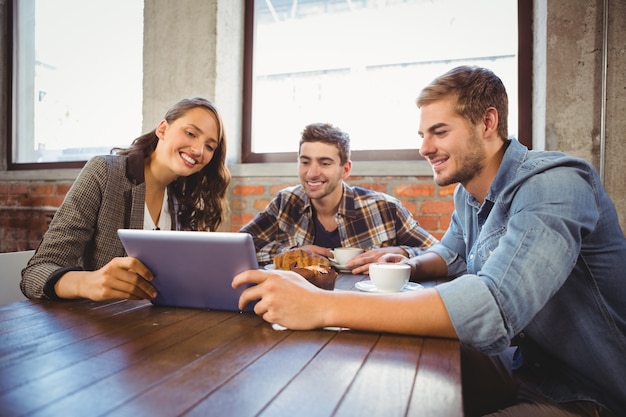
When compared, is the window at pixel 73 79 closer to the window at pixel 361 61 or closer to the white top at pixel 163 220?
the window at pixel 361 61

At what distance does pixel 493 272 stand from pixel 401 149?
204 cm

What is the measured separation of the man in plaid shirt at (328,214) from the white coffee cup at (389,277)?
113cm

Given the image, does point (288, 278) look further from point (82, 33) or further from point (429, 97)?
point (82, 33)

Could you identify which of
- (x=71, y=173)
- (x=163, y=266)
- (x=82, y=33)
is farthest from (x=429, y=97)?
(x=82, y=33)

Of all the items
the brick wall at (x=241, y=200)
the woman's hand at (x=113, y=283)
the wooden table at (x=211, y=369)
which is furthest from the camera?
the brick wall at (x=241, y=200)

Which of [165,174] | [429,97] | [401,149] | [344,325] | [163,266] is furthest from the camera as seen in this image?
[401,149]

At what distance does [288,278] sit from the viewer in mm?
834

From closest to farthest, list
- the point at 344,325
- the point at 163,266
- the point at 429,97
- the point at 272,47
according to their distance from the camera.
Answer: the point at 344,325, the point at 163,266, the point at 429,97, the point at 272,47

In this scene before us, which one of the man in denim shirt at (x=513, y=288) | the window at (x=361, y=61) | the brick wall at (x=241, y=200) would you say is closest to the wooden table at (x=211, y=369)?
the man in denim shirt at (x=513, y=288)

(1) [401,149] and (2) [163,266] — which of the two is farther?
(1) [401,149]

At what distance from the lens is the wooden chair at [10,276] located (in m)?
1.36

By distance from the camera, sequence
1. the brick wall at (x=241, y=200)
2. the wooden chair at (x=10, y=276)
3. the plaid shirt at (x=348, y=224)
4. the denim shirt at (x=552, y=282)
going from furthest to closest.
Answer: the brick wall at (x=241, y=200)
the plaid shirt at (x=348, y=224)
the wooden chair at (x=10, y=276)
the denim shirt at (x=552, y=282)

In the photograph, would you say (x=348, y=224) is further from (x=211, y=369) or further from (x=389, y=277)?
(x=211, y=369)

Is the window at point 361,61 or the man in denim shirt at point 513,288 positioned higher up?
the window at point 361,61
